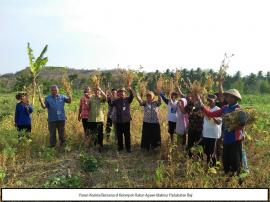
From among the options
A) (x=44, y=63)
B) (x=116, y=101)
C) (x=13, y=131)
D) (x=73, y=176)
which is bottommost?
(x=73, y=176)

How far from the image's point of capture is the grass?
587 centimetres

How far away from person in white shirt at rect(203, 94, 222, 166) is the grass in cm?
26

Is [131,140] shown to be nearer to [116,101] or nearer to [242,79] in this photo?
[116,101]

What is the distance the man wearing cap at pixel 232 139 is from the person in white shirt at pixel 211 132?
1.33 ft

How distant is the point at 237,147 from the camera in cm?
558

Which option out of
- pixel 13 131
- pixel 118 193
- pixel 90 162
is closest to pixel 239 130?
pixel 118 193

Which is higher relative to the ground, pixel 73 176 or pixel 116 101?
pixel 116 101

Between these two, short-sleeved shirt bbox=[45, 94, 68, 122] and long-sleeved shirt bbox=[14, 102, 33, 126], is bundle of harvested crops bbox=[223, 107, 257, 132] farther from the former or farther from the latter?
long-sleeved shirt bbox=[14, 102, 33, 126]

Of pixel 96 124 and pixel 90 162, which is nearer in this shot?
pixel 90 162

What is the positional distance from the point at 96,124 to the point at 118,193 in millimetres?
2983

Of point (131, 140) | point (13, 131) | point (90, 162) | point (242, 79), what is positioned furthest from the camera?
point (242, 79)

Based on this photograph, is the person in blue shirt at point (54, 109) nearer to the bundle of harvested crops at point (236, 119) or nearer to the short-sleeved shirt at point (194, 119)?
the short-sleeved shirt at point (194, 119)

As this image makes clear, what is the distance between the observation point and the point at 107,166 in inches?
275

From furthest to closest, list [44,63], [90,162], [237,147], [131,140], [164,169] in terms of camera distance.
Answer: [44,63] → [131,140] → [90,162] → [164,169] → [237,147]
